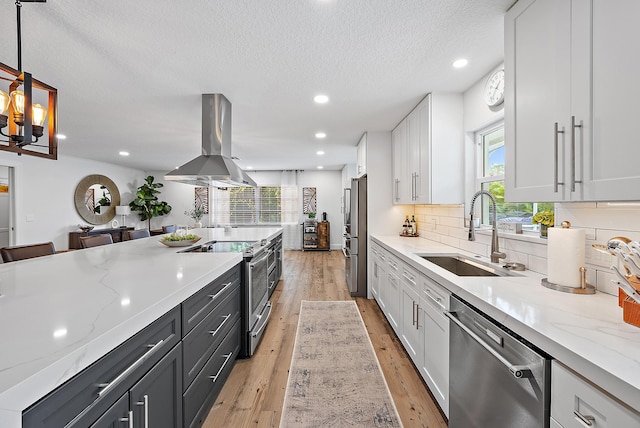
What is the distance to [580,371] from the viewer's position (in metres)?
0.81

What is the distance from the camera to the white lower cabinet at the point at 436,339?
5.47 feet

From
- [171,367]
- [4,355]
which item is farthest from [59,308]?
[171,367]

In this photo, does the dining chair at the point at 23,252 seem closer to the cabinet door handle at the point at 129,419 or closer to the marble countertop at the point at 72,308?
the marble countertop at the point at 72,308

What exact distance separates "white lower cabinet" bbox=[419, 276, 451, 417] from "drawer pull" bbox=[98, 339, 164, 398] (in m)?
1.47

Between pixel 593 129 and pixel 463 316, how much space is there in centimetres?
97

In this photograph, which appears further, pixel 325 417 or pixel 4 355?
pixel 325 417

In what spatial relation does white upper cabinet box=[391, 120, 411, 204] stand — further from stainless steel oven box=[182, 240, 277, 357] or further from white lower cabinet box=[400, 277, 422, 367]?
stainless steel oven box=[182, 240, 277, 357]

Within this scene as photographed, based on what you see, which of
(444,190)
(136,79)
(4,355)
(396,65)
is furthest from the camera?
(444,190)

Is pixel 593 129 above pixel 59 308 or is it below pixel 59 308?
above

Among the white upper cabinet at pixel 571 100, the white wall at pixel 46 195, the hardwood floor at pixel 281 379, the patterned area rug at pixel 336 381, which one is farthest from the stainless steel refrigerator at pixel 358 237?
the white wall at pixel 46 195

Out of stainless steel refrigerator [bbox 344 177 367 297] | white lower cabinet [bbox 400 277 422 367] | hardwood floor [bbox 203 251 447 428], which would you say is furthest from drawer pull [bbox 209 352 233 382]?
stainless steel refrigerator [bbox 344 177 367 297]

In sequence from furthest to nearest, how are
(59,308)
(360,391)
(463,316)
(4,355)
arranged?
(360,391)
(463,316)
(59,308)
(4,355)

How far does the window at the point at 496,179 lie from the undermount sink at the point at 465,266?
1.28 feet

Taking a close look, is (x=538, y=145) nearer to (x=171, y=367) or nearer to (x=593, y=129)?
(x=593, y=129)
